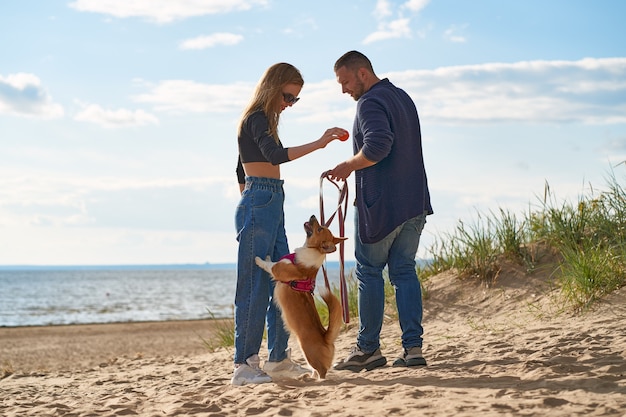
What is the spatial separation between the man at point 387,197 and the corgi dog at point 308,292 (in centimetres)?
38

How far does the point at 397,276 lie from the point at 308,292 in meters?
0.70

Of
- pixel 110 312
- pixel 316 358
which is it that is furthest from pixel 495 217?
pixel 110 312

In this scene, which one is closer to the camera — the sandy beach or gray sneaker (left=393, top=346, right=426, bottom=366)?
the sandy beach

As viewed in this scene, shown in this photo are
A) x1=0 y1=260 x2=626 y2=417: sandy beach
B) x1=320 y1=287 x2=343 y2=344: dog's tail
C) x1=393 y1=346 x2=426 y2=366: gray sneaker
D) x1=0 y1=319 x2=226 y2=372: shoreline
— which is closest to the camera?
x1=0 y1=260 x2=626 y2=417: sandy beach

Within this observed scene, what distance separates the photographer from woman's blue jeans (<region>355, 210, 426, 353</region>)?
5.13 meters

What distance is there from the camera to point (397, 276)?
515cm

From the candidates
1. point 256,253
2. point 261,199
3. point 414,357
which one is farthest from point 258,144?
point 414,357

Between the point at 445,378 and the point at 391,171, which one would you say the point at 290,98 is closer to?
the point at 391,171

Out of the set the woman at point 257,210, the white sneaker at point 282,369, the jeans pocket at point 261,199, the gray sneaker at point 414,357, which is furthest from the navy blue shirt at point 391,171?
the white sneaker at point 282,369

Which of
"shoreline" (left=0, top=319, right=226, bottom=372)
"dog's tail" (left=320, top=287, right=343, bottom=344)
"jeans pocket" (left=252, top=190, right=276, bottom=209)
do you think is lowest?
"shoreline" (left=0, top=319, right=226, bottom=372)

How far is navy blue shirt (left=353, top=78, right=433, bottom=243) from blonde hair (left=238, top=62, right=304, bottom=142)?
0.57 m

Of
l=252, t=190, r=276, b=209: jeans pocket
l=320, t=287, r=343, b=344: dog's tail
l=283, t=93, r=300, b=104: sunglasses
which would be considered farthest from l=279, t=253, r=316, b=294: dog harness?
l=283, t=93, r=300, b=104: sunglasses

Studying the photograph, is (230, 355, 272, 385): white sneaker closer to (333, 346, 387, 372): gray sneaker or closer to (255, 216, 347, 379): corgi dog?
(255, 216, 347, 379): corgi dog

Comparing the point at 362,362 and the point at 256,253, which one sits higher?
the point at 256,253
